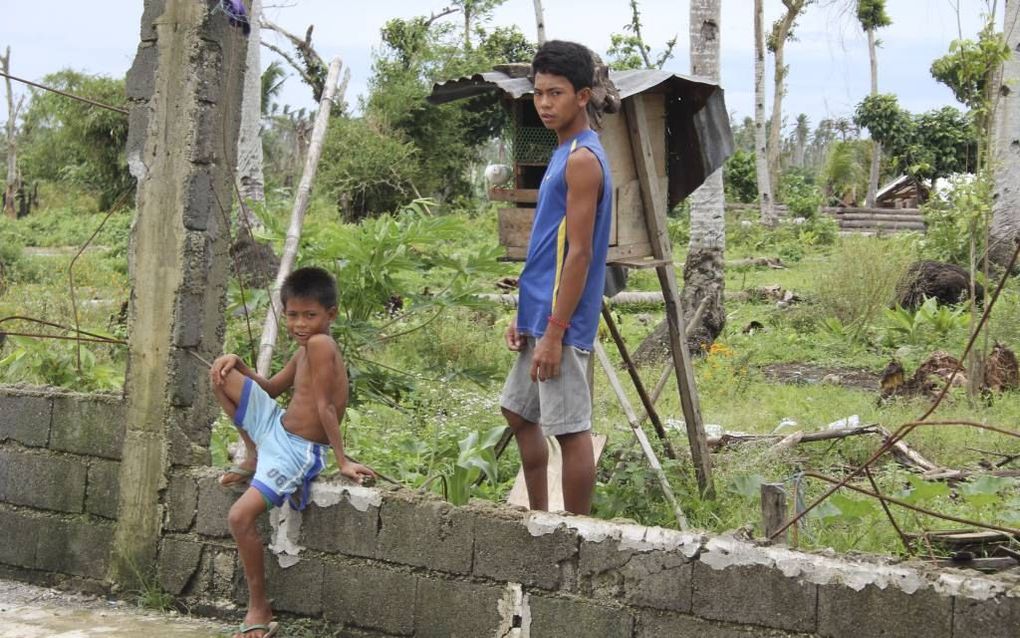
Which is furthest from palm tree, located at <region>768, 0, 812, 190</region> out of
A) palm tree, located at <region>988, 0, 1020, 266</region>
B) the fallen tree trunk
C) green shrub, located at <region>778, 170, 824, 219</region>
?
the fallen tree trunk

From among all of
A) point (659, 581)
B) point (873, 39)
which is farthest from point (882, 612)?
point (873, 39)

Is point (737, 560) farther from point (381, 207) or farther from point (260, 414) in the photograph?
point (381, 207)

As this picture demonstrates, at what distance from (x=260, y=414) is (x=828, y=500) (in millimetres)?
2138

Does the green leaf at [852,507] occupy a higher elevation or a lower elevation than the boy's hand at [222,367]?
lower

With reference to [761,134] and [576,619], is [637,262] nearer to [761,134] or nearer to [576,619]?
[576,619]

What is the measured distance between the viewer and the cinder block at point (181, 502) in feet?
14.4

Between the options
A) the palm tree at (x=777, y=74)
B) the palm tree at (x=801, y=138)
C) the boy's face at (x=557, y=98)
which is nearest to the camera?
the boy's face at (x=557, y=98)

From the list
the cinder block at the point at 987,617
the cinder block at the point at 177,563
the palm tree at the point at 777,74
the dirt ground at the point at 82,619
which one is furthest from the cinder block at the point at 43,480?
the palm tree at the point at 777,74

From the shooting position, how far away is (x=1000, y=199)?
45.0 feet

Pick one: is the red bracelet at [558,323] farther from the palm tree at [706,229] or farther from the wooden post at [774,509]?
the palm tree at [706,229]

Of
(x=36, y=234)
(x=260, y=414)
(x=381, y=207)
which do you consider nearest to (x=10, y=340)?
(x=260, y=414)

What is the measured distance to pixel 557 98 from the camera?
4.01 m

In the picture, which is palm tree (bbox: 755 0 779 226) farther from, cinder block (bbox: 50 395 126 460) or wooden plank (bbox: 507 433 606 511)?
cinder block (bbox: 50 395 126 460)

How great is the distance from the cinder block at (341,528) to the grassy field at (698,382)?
0.49 m
